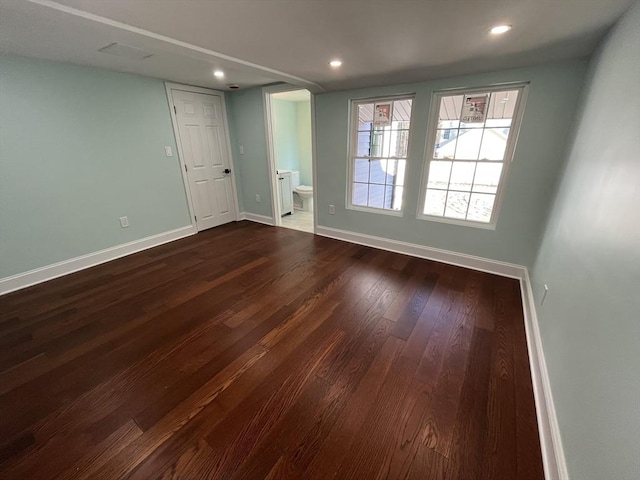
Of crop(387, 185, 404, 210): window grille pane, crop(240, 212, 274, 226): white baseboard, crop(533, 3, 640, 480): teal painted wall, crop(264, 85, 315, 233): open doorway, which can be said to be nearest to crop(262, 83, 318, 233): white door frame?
crop(264, 85, 315, 233): open doorway

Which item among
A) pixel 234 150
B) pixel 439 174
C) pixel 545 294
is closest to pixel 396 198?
pixel 439 174

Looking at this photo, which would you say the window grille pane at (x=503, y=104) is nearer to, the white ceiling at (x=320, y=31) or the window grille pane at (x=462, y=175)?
the white ceiling at (x=320, y=31)

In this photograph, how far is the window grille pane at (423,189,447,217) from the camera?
3.16m

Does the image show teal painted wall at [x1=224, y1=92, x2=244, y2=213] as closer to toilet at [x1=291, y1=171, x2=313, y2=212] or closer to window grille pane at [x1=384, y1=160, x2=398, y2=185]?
toilet at [x1=291, y1=171, x2=313, y2=212]

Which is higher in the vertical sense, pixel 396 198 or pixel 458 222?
pixel 396 198

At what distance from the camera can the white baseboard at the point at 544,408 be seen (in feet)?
3.76

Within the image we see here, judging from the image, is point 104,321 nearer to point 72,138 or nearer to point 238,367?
point 238,367

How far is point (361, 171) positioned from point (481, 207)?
1575mm

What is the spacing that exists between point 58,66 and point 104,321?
265 centimetres

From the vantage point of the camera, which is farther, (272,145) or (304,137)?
(304,137)

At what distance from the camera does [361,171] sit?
3.70m

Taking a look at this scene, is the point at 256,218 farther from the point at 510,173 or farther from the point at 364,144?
the point at 510,173

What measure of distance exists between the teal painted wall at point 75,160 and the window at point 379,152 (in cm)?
269

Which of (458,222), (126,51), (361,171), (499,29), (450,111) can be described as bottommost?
(458,222)
